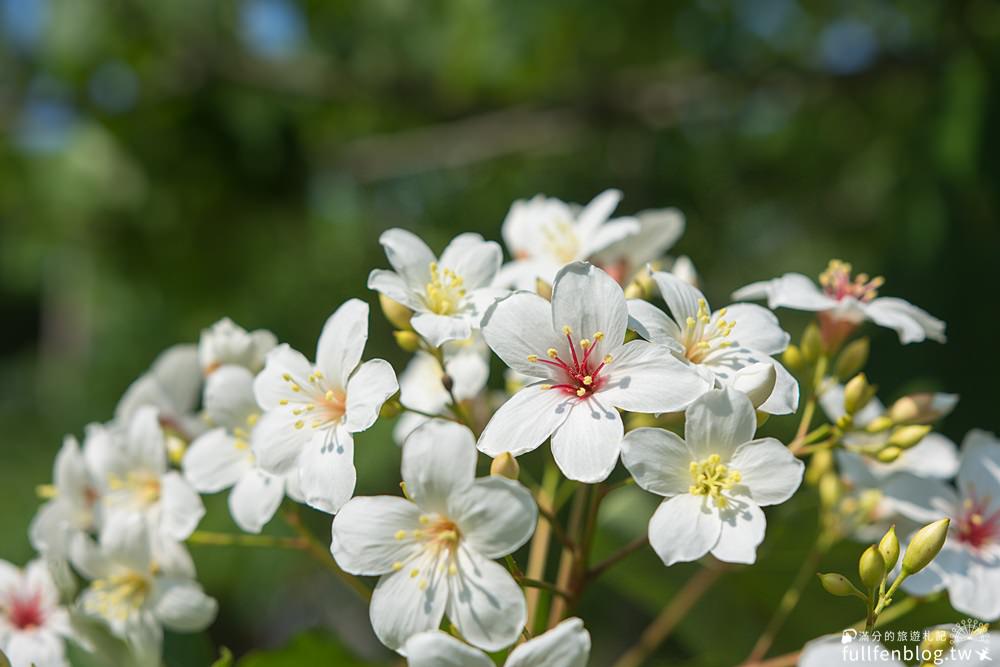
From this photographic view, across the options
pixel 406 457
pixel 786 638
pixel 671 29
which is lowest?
pixel 786 638

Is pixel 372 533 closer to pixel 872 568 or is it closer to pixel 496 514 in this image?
pixel 496 514

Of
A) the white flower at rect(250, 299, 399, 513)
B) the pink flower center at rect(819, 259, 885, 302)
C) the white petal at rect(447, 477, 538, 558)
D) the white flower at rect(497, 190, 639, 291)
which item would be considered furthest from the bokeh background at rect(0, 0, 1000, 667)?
the white petal at rect(447, 477, 538, 558)

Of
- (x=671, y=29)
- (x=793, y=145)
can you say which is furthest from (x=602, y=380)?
(x=793, y=145)

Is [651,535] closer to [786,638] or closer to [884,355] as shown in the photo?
[786,638]

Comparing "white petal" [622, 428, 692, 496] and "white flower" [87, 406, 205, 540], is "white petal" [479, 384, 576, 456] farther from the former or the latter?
"white flower" [87, 406, 205, 540]

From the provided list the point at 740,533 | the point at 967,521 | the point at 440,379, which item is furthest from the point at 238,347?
the point at 967,521

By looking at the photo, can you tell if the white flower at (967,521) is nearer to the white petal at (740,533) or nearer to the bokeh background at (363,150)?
the white petal at (740,533)
